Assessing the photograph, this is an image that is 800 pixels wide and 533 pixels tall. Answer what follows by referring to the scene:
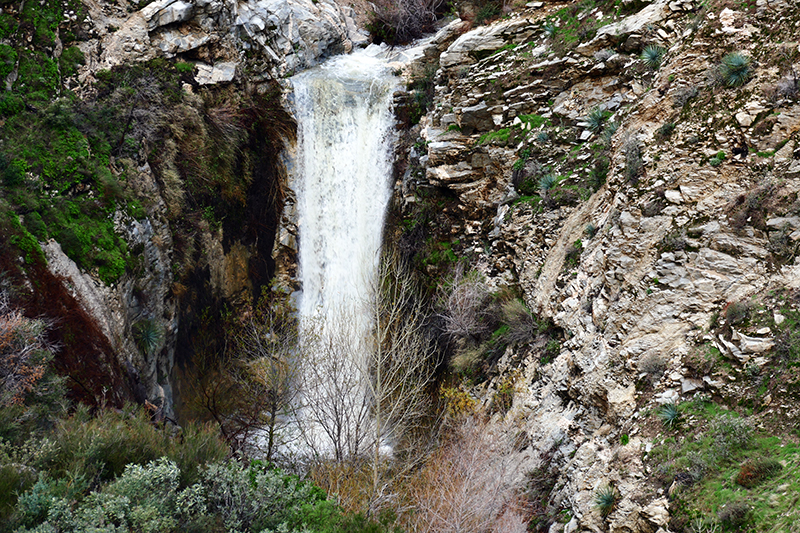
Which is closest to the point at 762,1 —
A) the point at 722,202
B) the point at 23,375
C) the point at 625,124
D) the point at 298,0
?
the point at 625,124

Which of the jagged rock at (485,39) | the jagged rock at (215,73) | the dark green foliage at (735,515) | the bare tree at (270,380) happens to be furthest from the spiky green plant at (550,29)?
the dark green foliage at (735,515)

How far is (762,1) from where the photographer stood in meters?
10.1

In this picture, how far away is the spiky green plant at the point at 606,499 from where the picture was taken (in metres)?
8.36

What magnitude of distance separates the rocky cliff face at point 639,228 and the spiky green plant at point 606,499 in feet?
0.17

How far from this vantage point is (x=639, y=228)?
10.4 metres

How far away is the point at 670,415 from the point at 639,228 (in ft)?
13.0

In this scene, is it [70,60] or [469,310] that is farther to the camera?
[70,60]

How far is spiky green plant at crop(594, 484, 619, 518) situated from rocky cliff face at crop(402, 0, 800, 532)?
2.1 inches

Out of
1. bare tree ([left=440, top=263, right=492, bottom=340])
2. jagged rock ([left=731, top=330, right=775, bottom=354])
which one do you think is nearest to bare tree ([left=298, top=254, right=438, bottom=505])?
bare tree ([left=440, top=263, right=492, bottom=340])

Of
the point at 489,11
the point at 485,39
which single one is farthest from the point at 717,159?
the point at 489,11

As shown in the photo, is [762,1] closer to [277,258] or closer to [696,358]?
[696,358]

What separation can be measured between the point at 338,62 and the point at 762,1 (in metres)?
17.4

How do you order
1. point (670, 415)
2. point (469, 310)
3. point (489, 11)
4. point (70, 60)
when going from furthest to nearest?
point (489, 11), point (70, 60), point (469, 310), point (670, 415)

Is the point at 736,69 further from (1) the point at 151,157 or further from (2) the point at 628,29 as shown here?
(1) the point at 151,157
